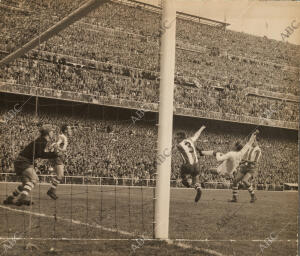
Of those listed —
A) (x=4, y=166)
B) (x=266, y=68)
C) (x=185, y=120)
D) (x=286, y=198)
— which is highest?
(x=266, y=68)

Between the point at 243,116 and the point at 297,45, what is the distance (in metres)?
1.18

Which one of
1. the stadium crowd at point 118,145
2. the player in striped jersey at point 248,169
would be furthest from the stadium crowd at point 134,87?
the player in striped jersey at point 248,169

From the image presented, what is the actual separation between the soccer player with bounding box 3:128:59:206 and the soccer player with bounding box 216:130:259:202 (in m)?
2.20

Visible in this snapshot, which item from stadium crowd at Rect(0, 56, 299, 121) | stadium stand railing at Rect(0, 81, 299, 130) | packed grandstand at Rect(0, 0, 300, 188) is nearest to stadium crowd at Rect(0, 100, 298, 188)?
packed grandstand at Rect(0, 0, 300, 188)

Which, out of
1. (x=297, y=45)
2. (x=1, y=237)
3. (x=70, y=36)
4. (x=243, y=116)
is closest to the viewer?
(x=1, y=237)

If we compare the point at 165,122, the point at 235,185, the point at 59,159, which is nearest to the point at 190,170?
the point at 235,185

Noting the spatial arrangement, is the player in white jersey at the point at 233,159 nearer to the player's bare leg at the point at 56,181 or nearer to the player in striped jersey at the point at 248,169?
the player in striped jersey at the point at 248,169

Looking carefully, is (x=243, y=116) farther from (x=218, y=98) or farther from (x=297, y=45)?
(x=297, y=45)

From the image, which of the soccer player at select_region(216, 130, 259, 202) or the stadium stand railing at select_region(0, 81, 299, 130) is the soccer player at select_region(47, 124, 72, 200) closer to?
the stadium stand railing at select_region(0, 81, 299, 130)

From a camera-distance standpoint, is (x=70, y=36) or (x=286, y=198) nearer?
(x=286, y=198)

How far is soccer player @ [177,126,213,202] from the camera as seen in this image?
4910 mm

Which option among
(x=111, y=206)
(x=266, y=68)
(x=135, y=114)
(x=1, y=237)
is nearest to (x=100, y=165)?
(x=111, y=206)

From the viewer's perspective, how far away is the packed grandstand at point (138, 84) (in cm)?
503

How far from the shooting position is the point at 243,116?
18.4 ft
